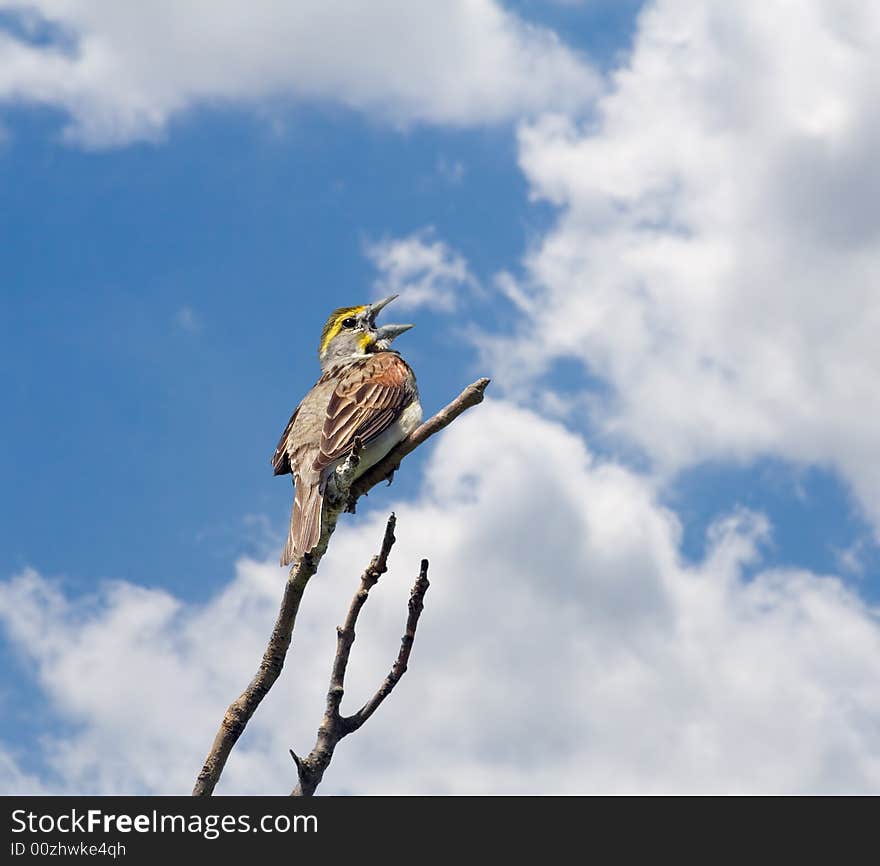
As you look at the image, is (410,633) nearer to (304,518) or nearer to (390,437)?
(304,518)

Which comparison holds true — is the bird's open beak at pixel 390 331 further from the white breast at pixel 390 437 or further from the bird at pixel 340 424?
the white breast at pixel 390 437

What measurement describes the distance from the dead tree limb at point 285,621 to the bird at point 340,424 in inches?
43.2

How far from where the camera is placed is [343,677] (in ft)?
22.3

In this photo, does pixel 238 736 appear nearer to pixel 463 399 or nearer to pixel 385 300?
pixel 463 399

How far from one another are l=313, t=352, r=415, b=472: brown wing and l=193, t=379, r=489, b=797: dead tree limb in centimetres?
241

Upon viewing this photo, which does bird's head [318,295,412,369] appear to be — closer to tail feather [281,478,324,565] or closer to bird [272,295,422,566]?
bird [272,295,422,566]

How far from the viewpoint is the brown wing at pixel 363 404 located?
1099cm

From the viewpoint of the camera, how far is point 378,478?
35.1ft

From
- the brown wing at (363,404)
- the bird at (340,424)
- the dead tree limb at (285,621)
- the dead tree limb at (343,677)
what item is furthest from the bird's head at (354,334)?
the dead tree limb at (343,677)

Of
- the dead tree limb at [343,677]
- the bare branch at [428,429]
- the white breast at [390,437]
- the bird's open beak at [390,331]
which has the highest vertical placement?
the bird's open beak at [390,331]

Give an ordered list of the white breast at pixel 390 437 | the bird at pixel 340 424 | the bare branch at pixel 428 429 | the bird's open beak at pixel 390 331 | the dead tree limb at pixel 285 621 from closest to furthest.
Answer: the dead tree limb at pixel 285 621 → the bare branch at pixel 428 429 → the bird at pixel 340 424 → the white breast at pixel 390 437 → the bird's open beak at pixel 390 331

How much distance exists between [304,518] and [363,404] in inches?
99.5
